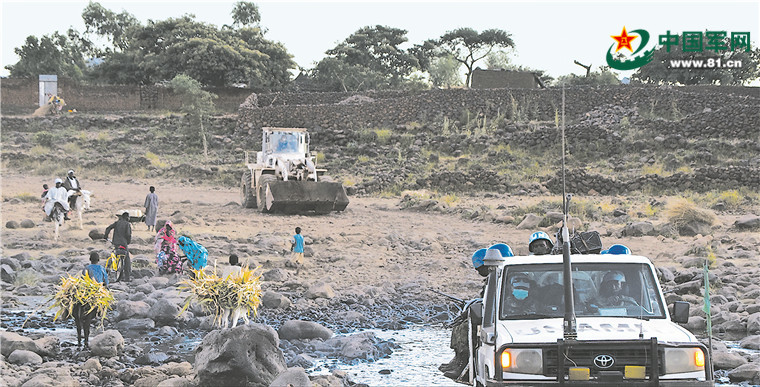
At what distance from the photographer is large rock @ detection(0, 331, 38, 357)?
9.11 metres

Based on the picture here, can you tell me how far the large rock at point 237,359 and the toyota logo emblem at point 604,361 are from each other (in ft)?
12.1

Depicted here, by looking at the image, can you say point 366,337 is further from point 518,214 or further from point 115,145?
point 115,145

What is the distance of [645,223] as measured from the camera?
20078 mm

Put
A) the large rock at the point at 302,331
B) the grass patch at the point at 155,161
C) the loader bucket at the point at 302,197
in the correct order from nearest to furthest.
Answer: the large rock at the point at 302,331 → the loader bucket at the point at 302,197 → the grass patch at the point at 155,161

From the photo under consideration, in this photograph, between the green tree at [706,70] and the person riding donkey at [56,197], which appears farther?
the green tree at [706,70]

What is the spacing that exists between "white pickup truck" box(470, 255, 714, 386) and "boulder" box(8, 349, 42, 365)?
199 inches

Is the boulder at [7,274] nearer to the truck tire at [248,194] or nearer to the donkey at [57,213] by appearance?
the donkey at [57,213]

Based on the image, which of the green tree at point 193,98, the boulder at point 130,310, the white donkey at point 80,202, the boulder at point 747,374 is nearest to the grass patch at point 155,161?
the green tree at point 193,98

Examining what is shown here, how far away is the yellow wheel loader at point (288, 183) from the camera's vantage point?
76.3ft

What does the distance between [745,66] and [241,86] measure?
31223mm

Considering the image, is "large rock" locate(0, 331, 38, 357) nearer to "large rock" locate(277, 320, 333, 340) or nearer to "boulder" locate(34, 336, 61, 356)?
"boulder" locate(34, 336, 61, 356)

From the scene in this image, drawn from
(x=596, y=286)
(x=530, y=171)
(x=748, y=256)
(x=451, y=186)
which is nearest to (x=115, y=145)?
(x=451, y=186)

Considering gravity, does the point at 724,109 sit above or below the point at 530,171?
above

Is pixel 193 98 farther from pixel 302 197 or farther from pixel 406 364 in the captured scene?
pixel 406 364
